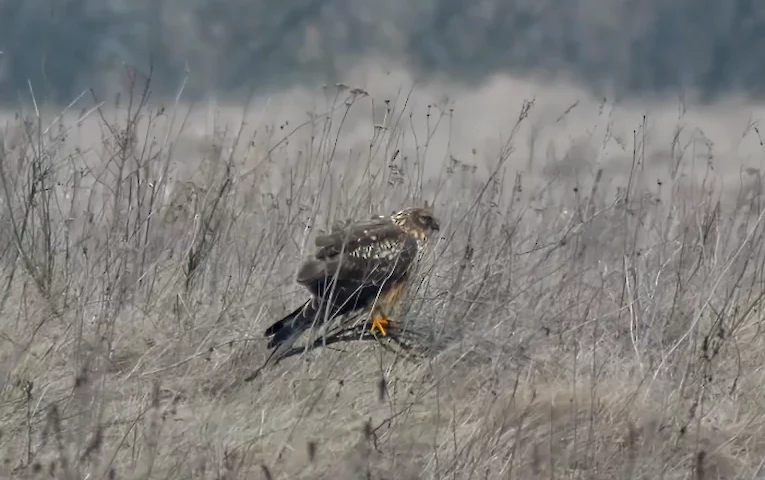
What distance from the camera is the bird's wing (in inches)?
157

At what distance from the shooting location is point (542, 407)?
10.9 feet

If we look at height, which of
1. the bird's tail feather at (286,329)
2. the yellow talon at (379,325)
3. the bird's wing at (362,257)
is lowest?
the yellow talon at (379,325)

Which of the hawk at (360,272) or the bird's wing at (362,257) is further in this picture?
the bird's wing at (362,257)

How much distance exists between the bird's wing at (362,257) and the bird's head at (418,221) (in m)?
0.12

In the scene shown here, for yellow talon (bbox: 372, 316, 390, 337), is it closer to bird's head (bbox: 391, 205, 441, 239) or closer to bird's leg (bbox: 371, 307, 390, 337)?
bird's leg (bbox: 371, 307, 390, 337)

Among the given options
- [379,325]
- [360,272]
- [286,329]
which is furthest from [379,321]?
[286,329]

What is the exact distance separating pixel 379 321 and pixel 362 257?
25cm

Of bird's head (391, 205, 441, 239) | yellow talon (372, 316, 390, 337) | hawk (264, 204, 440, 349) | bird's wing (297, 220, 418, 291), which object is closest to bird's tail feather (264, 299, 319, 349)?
hawk (264, 204, 440, 349)

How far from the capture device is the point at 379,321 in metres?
4.16

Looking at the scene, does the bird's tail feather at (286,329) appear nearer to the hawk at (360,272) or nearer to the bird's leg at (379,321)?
the hawk at (360,272)

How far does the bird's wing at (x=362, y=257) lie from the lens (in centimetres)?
400

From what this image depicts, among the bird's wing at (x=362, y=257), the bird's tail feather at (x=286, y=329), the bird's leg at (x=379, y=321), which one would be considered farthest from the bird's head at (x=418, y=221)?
the bird's tail feather at (x=286, y=329)

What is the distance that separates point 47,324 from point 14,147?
44.0 inches

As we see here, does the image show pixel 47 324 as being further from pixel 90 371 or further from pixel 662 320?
pixel 662 320
